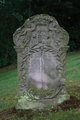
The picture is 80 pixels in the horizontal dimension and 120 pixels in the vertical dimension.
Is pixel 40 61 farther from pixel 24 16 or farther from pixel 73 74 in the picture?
pixel 24 16

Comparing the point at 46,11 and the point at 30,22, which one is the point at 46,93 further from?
the point at 46,11

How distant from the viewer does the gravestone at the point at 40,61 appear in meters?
3.82

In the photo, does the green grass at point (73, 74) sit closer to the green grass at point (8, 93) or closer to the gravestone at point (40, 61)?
the gravestone at point (40, 61)

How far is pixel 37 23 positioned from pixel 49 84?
189 centimetres

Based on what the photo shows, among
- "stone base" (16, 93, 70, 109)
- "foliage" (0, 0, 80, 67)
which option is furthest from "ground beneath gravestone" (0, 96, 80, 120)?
"foliage" (0, 0, 80, 67)

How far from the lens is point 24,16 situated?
47.1ft

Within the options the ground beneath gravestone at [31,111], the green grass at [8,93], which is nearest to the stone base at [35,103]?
the ground beneath gravestone at [31,111]

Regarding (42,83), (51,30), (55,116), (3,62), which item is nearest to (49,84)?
(42,83)

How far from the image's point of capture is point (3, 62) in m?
11.8

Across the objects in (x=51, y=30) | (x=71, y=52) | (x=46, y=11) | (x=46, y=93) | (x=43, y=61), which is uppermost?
(x=46, y=11)

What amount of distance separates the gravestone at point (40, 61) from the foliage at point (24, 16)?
304 inches

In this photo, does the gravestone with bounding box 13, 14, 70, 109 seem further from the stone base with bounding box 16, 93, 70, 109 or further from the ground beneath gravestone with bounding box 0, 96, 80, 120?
the ground beneath gravestone with bounding box 0, 96, 80, 120

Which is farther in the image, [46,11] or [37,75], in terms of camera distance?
[46,11]

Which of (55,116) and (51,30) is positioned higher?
(51,30)
